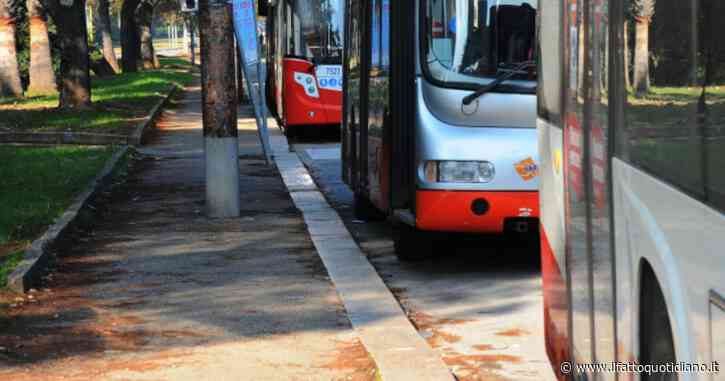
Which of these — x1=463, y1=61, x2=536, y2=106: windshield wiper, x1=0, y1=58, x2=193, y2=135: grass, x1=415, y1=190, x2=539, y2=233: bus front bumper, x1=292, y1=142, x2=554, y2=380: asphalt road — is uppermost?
x1=463, y1=61, x2=536, y2=106: windshield wiper

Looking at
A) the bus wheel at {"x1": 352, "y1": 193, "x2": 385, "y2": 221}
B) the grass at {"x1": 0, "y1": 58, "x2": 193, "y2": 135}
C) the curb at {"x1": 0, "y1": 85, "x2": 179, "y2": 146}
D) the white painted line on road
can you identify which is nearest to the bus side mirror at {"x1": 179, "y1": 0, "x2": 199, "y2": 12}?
the white painted line on road

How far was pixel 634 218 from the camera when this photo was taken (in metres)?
3.71

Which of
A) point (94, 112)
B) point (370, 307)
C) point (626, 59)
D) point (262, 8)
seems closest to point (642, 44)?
point (626, 59)

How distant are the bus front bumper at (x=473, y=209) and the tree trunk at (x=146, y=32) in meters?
52.9

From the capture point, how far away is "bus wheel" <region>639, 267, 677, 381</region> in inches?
136

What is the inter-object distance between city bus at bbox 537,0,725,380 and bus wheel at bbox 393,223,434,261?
4284 millimetres

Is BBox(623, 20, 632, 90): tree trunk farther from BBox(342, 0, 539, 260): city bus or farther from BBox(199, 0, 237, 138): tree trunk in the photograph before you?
BBox(199, 0, 237, 138): tree trunk

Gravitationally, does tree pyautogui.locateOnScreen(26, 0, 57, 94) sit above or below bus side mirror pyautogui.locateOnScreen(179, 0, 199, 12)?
below

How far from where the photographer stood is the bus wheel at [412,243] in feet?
33.8

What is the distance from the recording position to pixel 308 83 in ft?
79.3

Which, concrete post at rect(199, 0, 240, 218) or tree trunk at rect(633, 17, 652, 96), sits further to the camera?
concrete post at rect(199, 0, 240, 218)

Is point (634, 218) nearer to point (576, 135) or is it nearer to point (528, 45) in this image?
point (576, 135)

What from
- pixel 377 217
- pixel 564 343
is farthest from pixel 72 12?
pixel 564 343

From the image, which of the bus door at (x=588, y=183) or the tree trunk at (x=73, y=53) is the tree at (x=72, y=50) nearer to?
the tree trunk at (x=73, y=53)
